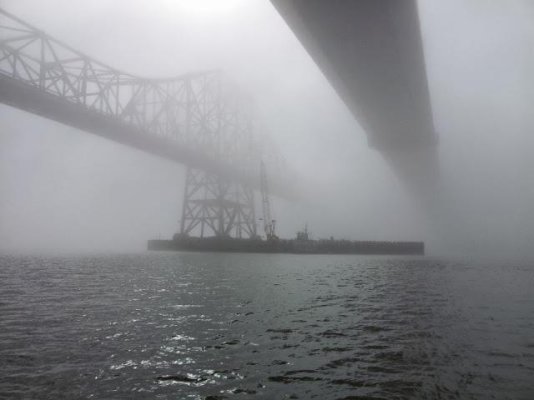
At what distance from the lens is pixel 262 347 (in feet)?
31.4

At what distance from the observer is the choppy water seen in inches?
275

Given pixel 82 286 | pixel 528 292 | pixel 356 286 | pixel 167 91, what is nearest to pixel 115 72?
pixel 167 91

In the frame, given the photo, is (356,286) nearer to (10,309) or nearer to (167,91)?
(10,309)

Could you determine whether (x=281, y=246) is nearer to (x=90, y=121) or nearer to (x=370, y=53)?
(x=90, y=121)

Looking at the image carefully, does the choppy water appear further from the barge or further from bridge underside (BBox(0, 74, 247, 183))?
the barge

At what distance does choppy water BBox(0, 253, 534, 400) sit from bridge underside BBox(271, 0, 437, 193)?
16.6m

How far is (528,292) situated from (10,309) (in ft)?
75.9

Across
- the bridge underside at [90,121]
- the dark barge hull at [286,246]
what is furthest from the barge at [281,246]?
the bridge underside at [90,121]

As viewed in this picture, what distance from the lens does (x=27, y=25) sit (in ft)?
160

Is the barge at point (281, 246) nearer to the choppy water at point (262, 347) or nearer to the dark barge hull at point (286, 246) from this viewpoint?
the dark barge hull at point (286, 246)

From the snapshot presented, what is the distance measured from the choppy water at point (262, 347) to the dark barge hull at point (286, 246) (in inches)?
2532

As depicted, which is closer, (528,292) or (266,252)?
(528,292)

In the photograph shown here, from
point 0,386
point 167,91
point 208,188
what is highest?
point 167,91

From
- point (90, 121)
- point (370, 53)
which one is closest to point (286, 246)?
point (90, 121)
